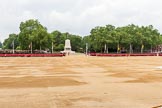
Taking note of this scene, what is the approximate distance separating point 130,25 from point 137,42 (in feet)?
30.3

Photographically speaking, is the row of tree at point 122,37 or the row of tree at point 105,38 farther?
the row of tree at point 122,37

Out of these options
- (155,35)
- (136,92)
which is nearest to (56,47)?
(155,35)

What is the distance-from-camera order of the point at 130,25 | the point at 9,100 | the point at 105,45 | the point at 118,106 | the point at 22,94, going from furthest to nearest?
the point at 130,25 → the point at 105,45 → the point at 22,94 → the point at 9,100 → the point at 118,106

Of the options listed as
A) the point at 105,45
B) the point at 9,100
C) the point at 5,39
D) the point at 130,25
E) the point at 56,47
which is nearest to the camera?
the point at 9,100

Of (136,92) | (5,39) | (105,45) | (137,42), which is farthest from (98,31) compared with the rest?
(136,92)

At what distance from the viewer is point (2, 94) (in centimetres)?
1250

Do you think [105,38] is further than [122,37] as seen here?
No

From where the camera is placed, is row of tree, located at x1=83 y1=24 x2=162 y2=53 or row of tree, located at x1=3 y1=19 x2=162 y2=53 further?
row of tree, located at x1=83 y1=24 x2=162 y2=53

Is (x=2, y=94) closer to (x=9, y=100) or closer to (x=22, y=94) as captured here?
(x=22, y=94)

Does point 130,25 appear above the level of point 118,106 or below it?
above

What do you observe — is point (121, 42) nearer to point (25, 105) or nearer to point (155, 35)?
point (155, 35)

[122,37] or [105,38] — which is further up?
[122,37]

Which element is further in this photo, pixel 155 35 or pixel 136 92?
pixel 155 35

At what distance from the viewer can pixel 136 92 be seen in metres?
13.1
